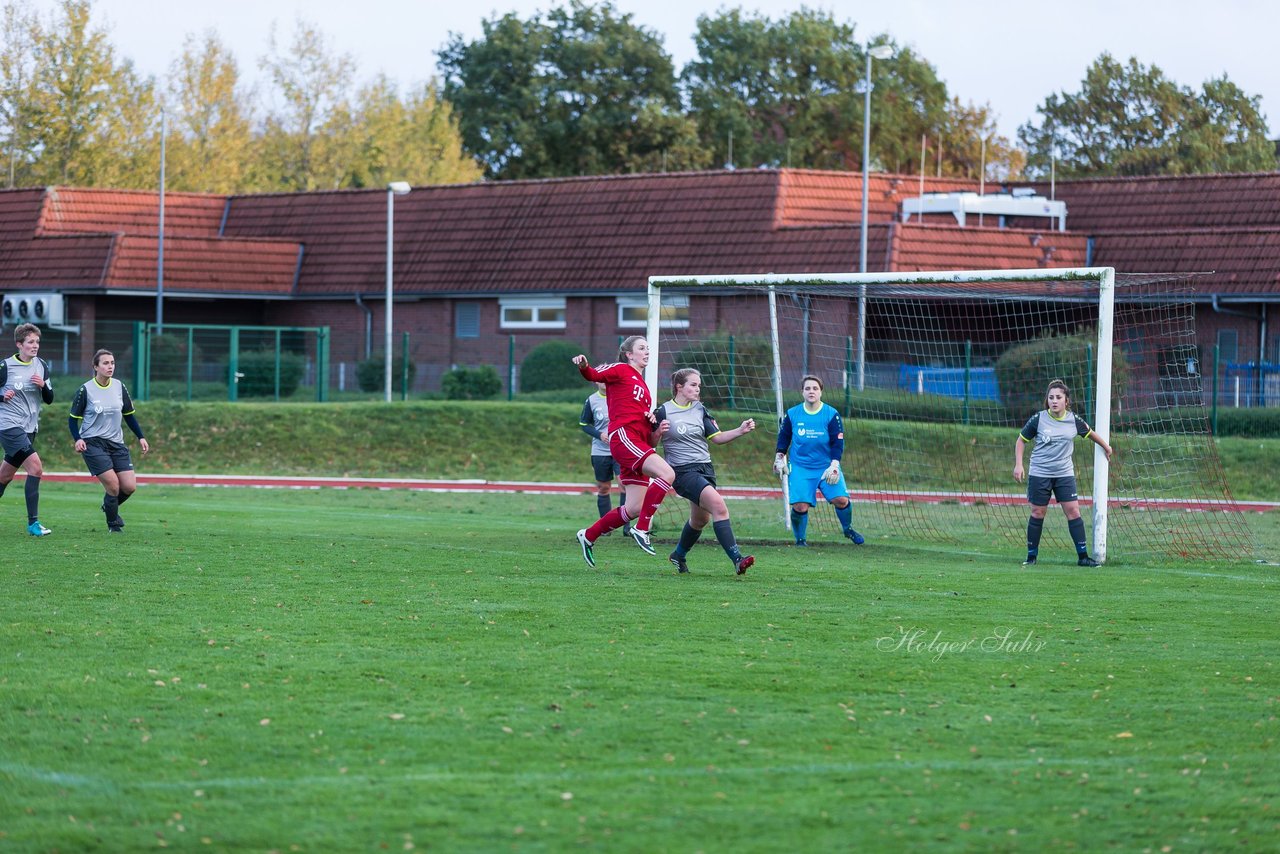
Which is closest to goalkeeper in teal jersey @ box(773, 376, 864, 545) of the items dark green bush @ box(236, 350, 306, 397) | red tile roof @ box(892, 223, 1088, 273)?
red tile roof @ box(892, 223, 1088, 273)

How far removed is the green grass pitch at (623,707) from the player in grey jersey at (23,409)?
91.3 inches

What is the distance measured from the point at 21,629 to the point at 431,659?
262cm

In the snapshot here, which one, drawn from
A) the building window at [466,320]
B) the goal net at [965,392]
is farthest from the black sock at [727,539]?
the building window at [466,320]

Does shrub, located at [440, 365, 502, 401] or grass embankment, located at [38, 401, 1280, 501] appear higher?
shrub, located at [440, 365, 502, 401]

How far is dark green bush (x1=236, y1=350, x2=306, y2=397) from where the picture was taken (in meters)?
33.8

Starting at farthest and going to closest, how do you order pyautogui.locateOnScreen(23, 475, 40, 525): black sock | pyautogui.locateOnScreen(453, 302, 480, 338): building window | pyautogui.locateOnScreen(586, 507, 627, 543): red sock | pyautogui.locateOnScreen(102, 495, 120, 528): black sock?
pyautogui.locateOnScreen(453, 302, 480, 338): building window → pyautogui.locateOnScreen(102, 495, 120, 528): black sock → pyautogui.locateOnScreen(23, 475, 40, 525): black sock → pyautogui.locateOnScreen(586, 507, 627, 543): red sock

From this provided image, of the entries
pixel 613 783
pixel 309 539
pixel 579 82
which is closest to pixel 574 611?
pixel 613 783

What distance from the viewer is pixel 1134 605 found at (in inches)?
428

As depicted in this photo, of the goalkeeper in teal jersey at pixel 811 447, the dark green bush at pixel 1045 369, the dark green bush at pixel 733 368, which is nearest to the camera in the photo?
the goalkeeper in teal jersey at pixel 811 447

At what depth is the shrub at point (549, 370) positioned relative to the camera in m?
34.1

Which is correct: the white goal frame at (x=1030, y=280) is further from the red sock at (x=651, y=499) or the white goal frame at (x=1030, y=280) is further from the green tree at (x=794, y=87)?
the green tree at (x=794, y=87)

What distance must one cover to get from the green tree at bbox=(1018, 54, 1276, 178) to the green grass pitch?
177 ft

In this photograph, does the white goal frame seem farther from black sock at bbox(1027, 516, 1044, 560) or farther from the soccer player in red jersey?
the soccer player in red jersey

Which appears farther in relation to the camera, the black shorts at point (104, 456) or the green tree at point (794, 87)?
the green tree at point (794, 87)
